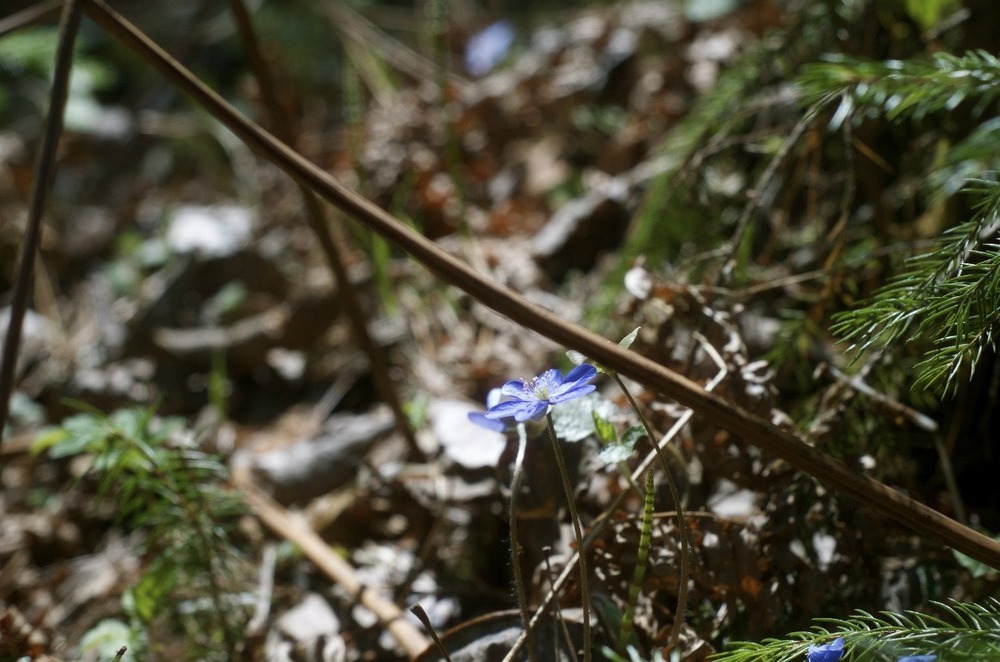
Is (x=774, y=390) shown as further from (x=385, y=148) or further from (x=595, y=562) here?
(x=385, y=148)

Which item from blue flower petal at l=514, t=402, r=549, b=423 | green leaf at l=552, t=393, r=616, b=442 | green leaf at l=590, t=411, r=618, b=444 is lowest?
green leaf at l=590, t=411, r=618, b=444

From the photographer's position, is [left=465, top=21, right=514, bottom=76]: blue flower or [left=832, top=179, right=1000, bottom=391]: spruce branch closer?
[left=832, top=179, right=1000, bottom=391]: spruce branch

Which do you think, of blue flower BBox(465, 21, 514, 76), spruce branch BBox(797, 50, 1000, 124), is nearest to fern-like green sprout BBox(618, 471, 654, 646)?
spruce branch BBox(797, 50, 1000, 124)

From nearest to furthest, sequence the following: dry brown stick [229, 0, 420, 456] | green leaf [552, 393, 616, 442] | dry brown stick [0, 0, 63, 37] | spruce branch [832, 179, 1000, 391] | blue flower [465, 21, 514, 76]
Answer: spruce branch [832, 179, 1000, 391]
green leaf [552, 393, 616, 442]
dry brown stick [0, 0, 63, 37]
dry brown stick [229, 0, 420, 456]
blue flower [465, 21, 514, 76]

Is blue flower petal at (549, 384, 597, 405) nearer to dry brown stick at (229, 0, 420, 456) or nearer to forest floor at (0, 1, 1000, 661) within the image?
forest floor at (0, 1, 1000, 661)

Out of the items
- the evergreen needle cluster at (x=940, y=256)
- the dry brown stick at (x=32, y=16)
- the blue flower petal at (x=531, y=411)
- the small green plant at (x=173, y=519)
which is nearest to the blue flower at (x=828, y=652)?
the evergreen needle cluster at (x=940, y=256)

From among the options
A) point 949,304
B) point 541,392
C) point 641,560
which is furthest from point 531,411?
point 949,304

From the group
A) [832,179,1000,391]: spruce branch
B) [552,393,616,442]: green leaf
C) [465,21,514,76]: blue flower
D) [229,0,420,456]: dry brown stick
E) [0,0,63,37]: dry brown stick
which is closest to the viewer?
[832,179,1000,391]: spruce branch
